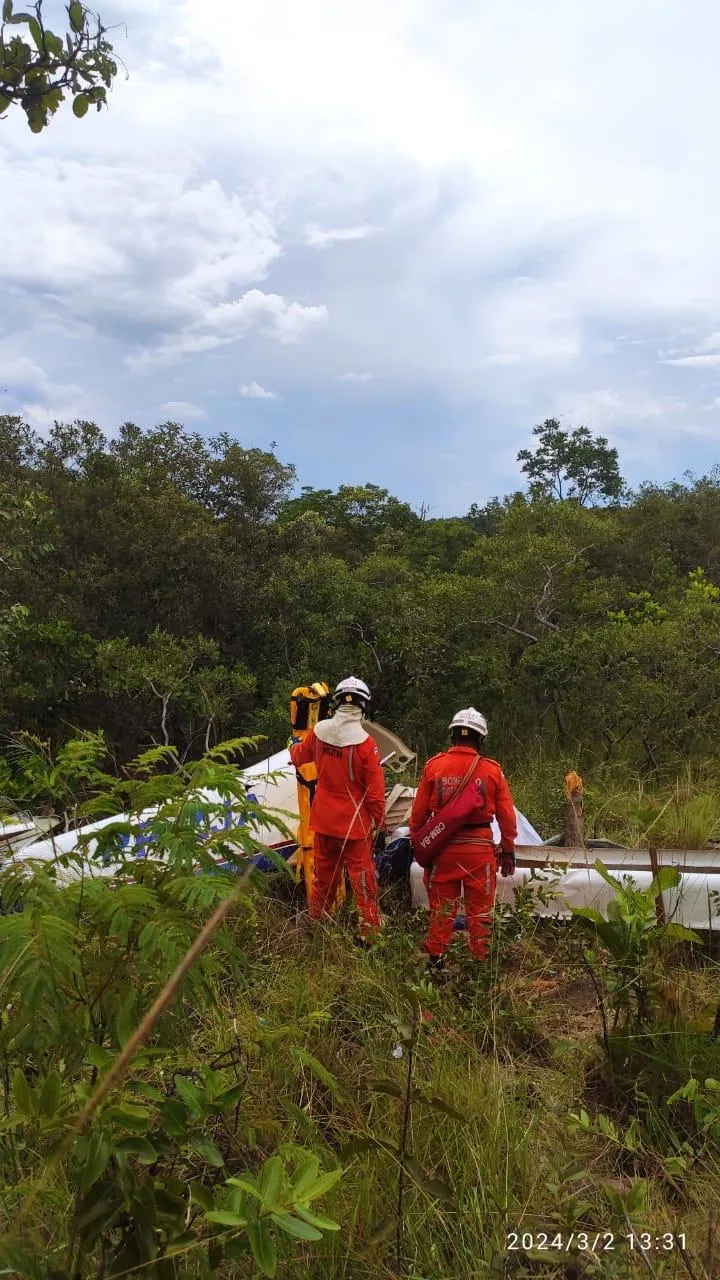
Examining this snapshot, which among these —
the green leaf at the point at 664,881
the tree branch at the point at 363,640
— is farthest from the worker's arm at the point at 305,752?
the tree branch at the point at 363,640

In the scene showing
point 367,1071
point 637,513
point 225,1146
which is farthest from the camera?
point 637,513

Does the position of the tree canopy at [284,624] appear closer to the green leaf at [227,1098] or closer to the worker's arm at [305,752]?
the worker's arm at [305,752]

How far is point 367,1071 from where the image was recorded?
2701 millimetres

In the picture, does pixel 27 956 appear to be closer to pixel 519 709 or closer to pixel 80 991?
pixel 80 991

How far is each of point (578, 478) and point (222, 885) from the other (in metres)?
42.2

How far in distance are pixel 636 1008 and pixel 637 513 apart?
607 inches

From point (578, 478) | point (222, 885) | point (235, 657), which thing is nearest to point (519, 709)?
point (235, 657)

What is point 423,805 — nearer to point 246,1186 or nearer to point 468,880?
point 468,880

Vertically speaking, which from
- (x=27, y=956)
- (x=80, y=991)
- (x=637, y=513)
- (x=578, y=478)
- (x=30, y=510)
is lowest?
(x=80, y=991)

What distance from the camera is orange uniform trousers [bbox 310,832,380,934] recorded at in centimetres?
434

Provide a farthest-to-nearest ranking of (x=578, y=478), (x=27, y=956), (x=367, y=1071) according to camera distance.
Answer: (x=578, y=478)
(x=367, y=1071)
(x=27, y=956)

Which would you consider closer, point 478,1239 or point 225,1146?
point 478,1239

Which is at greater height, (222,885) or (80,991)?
(222,885)
